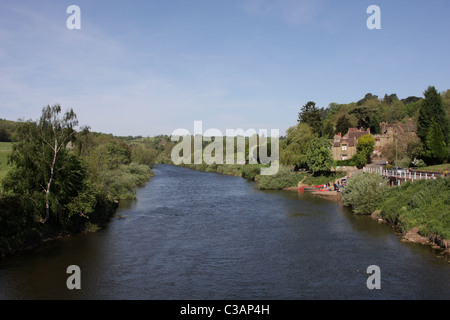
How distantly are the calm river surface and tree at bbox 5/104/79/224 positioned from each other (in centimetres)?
446

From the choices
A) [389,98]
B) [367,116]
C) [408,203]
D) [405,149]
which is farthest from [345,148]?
[389,98]

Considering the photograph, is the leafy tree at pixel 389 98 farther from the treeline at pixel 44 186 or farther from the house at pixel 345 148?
the treeline at pixel 44 186

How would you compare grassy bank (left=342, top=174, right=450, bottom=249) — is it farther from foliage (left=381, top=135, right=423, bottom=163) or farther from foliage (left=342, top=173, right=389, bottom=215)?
foliage (left=381, top=135, right=423, bottom=163)

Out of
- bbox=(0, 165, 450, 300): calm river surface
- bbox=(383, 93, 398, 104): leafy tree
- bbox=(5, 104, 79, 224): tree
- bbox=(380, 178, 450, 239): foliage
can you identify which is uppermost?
bbox=(383, 93, 398, 104): leafy tree

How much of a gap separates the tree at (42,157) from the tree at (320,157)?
43.5m

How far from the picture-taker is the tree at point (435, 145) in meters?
52.4

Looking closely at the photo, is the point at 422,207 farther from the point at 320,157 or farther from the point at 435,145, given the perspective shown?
the point at 320,157

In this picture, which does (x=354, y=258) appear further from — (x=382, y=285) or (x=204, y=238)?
(x=204, y=238)

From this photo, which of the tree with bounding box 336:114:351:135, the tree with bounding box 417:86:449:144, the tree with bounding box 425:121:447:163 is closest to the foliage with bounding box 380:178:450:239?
the tree with bounding box 425:121:447:163

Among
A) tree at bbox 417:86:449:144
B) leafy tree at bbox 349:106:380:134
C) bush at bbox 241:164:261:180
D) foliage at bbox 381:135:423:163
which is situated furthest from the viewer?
leafy tree at bbox 349:106:380:134

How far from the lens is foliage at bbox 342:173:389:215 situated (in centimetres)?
4094

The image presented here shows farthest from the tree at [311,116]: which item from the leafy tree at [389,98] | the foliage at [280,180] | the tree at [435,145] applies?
the leafy tree at [389,98]

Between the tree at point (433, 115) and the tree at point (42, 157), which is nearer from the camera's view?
the tree at point (42, 157)

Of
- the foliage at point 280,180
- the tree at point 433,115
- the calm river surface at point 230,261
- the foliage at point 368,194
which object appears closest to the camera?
the calm river surface at point 230,261
